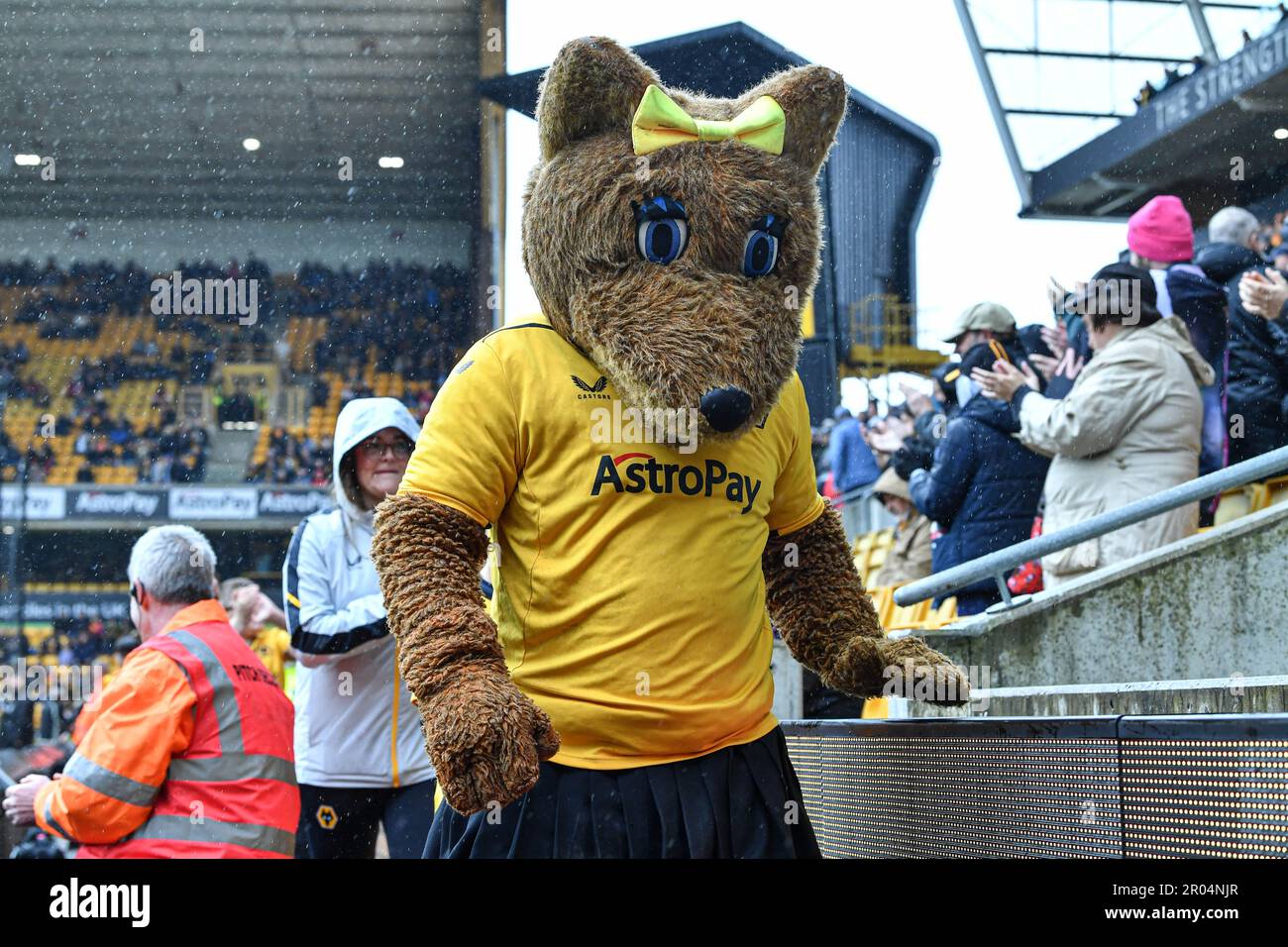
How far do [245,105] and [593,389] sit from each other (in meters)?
20.7

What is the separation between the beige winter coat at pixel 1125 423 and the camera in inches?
184

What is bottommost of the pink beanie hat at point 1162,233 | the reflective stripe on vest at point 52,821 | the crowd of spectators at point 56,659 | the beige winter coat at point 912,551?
the crowd of spectators at point 56,659

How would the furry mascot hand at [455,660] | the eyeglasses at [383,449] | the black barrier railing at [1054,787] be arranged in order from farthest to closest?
the eyeglasses at [383,449] < the furry mascot hand at [455,660] < the black barrier railing at [1054,787]

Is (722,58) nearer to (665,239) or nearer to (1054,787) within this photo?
(665,239)

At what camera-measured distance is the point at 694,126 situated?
8.25 ft

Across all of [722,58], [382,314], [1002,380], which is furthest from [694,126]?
[382,314]

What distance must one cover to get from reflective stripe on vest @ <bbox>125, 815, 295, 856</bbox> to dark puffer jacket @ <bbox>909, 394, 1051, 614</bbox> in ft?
9.95

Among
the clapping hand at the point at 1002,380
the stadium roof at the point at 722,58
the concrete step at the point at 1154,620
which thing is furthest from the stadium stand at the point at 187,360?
the concrete step at the point at 1154,620

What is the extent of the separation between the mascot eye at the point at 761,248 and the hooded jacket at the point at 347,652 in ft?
5.06

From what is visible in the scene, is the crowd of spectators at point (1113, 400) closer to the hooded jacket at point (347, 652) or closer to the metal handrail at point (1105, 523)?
the metal handrail at point (1105, 523)

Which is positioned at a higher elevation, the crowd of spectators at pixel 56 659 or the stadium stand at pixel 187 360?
the stadium stand at pixel 187 360

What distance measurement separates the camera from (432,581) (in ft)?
7.66

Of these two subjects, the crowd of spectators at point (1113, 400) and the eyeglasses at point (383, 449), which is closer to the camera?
the eyeglasses at point (383, 449)
